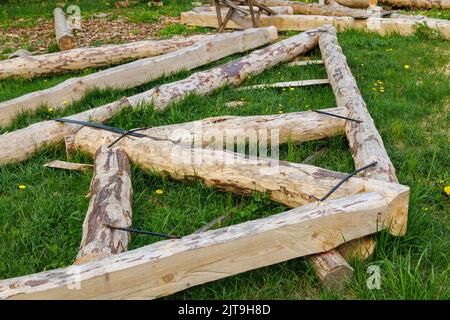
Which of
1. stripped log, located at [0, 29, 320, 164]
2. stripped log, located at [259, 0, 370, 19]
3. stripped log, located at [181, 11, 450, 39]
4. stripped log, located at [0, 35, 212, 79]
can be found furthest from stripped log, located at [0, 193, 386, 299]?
stripped log, located at [259, 0, 370, 19]

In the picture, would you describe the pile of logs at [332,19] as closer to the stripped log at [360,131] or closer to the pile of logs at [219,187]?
the stripped log at [360,131]

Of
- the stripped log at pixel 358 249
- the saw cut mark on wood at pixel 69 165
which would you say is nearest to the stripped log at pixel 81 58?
the saw cut mark on wood at pixel 69 165

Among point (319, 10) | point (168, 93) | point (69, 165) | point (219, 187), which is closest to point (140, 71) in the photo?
point (168, 93)

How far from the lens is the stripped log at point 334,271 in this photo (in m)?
3.09

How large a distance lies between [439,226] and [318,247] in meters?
1.11

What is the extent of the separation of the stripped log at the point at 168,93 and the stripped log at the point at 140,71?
731 mm

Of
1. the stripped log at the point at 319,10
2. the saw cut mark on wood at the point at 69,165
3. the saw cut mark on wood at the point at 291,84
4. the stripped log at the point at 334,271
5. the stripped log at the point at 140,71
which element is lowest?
the stripped log at the point at 334,271

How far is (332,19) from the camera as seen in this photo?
9.32 m

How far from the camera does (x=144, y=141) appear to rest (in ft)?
14.5

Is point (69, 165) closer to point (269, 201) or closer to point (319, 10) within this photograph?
point (269, 201)

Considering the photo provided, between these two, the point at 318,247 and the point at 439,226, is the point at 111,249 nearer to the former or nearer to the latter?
the point at 318,247

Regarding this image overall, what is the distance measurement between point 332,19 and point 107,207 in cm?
697

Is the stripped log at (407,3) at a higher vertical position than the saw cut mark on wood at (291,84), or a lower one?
higher
